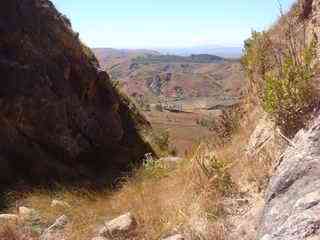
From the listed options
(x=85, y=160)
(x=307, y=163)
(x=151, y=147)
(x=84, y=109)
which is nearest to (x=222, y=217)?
(x=307, y=163)

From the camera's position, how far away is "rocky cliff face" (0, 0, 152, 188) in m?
10.4

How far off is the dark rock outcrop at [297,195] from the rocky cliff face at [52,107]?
19.3 ft

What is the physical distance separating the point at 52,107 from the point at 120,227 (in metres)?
6.11

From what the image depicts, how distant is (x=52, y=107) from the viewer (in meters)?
11.8

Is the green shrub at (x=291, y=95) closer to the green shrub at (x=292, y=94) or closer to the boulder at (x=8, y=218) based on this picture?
the green shrub at (x=292, y=94)

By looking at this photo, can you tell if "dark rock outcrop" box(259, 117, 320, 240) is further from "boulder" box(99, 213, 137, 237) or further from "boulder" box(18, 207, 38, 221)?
"boulder" box(18, 207, 38, 221)

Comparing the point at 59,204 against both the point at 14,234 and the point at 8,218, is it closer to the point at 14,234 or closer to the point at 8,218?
the point at 8,218

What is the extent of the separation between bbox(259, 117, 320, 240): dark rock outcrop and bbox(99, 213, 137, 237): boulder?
2.04 meters

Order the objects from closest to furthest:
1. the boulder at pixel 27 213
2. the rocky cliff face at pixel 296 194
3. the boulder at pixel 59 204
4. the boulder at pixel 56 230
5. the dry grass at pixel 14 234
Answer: the rocky cliff face at pixel 296 194 → the dry grass at pixel 14 234 → the boulder at pixel 56 230 → the boulder at pixel 27 213 → the boulder at pixel 59 204

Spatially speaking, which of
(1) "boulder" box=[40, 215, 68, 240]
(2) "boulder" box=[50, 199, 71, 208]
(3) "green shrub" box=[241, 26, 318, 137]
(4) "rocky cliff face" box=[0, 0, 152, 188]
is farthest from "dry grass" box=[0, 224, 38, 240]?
(3) "green shrub" box=[241, 26, 318, 137]

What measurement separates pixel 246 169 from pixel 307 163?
6.12 feet

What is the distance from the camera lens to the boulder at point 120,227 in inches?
244

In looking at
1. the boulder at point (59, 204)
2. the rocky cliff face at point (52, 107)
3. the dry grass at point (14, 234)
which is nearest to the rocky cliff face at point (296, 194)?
the dry grass at point (14, 234)

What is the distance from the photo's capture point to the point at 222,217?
5.62 metres
